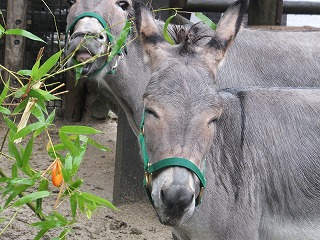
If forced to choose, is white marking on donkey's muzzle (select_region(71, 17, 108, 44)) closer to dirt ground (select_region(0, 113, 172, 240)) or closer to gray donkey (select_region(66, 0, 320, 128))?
gray donkey (select_region(66, 0, 320, 128))

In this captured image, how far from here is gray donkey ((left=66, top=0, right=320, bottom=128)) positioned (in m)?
6.70

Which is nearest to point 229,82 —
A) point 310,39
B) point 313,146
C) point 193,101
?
point 310,39

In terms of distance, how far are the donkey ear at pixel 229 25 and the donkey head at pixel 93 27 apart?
1.33 metres

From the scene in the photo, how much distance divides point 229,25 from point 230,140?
2.53 feet

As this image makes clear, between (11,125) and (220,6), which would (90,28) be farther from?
(220,6)

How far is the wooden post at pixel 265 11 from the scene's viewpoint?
936 cm

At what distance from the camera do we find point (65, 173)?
4602mm

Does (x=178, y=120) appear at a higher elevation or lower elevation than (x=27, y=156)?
higher

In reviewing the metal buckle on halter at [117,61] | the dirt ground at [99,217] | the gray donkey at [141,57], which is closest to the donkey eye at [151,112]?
the gray donkey at [141,57]

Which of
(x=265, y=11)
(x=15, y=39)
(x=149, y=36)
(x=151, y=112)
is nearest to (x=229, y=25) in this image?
(x=149, y=36)

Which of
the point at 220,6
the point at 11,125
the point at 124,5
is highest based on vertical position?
the point at 124,5

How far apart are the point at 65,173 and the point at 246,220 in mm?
1319

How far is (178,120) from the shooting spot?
467cm

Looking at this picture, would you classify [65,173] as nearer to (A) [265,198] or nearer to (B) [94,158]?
(A) [265,198]
